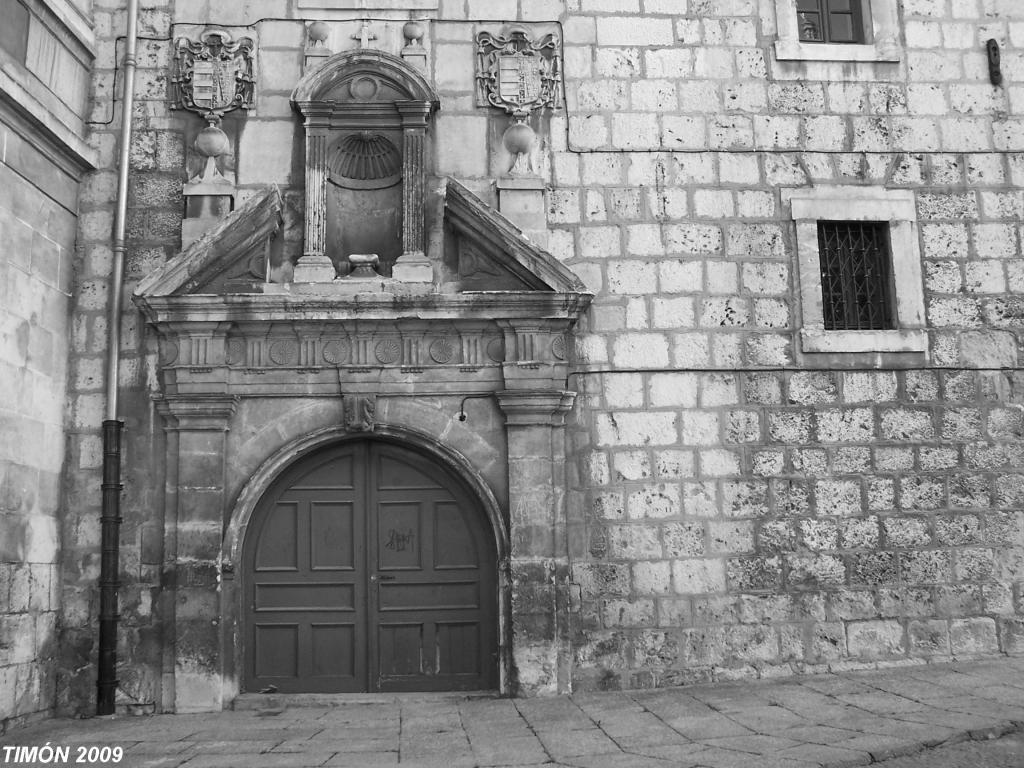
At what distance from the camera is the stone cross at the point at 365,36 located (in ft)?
24.6

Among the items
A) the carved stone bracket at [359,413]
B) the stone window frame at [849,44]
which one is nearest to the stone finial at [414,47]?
the carved stone bracket at [359,413]

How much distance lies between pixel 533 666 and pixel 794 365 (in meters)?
2.80

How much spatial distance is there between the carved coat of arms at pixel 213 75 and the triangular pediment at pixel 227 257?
745 millimetres

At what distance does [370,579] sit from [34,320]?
2784 mm

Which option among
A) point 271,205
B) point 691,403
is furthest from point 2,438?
point 691,403

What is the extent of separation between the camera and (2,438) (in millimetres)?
6246

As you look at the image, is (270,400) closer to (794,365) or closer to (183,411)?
(183,411)

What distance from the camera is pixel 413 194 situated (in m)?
7.28

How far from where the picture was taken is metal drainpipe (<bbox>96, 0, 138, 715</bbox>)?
667 centimetres

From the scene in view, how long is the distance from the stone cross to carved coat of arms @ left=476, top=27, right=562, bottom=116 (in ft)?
2.59

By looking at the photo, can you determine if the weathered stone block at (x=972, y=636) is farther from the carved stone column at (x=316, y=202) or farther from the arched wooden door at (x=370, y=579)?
the carved stone column at (x=316, y=202)

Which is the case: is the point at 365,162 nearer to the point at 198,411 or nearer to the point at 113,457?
the point at 198,411

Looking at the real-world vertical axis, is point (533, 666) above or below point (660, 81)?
below

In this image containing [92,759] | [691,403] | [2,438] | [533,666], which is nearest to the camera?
[92,759]
